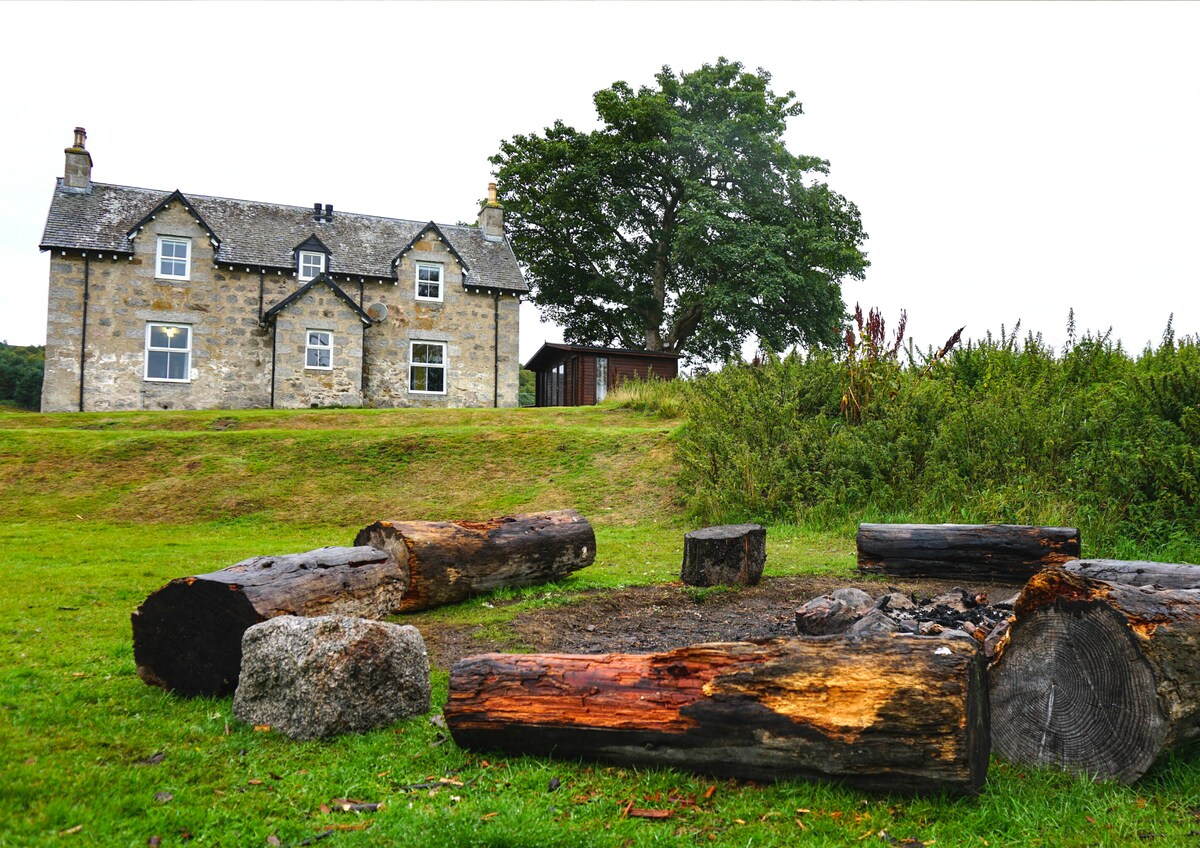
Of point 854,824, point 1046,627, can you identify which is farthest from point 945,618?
point 854,824

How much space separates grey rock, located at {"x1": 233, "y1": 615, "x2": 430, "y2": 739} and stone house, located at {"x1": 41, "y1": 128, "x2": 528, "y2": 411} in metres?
28.8

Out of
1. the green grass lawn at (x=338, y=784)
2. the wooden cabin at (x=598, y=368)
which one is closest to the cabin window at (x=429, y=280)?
the wooden cabin at (x=598, y=368)

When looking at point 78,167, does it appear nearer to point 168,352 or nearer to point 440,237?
point 168,352

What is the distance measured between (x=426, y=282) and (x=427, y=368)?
383 centimetres

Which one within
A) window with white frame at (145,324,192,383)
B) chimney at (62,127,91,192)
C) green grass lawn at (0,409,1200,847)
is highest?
chimney at (62,127,91,192)

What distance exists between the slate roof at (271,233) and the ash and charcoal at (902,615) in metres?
30.8

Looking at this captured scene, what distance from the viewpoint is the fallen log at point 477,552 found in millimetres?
7918

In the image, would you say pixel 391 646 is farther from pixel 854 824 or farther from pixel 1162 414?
pixel 1162 414

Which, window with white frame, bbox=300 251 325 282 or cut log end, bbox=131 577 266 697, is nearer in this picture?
cut log end, bbox=131 577 266 697

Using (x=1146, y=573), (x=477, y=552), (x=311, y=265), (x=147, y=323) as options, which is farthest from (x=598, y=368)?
(x=1146, y=573)

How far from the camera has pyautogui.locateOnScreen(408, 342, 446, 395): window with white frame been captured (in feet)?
113

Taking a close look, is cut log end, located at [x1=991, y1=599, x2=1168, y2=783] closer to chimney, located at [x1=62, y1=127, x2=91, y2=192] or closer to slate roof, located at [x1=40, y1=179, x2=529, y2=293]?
slate roof, located at [x1=40, y1=179, x2=529, y2=293]

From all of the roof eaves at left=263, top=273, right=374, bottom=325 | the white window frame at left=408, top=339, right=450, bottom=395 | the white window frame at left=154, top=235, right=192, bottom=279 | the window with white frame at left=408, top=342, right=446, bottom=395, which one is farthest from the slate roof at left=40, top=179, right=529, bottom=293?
the window with white frame at left=408, top=342, right=446, bottom=395

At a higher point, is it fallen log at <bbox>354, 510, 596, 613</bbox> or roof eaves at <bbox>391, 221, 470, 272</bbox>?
roof eaves at <bbox>391, 221, 470, 272</bbox>
